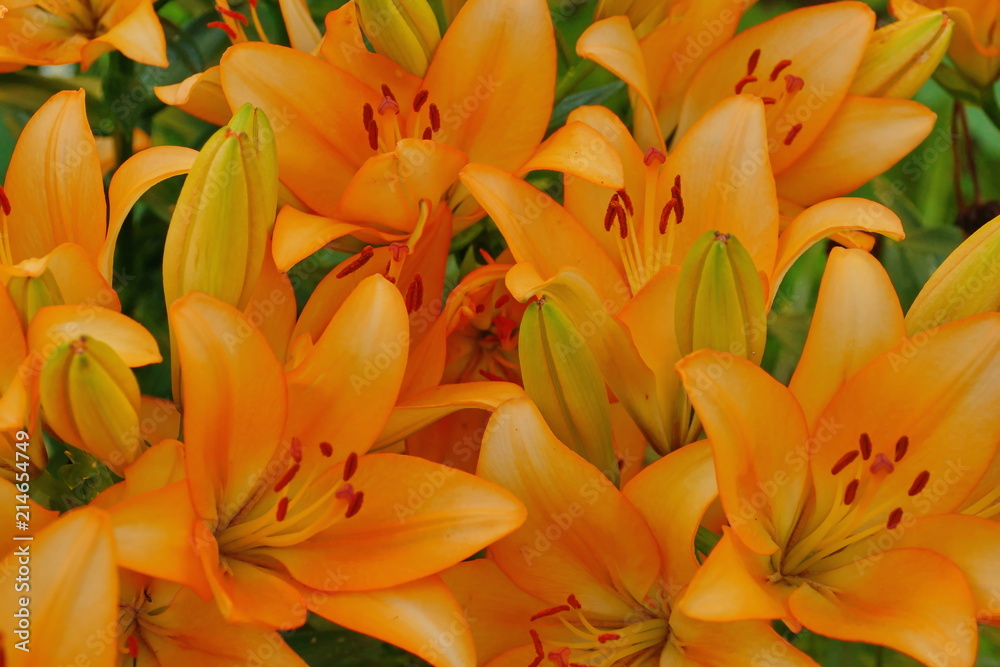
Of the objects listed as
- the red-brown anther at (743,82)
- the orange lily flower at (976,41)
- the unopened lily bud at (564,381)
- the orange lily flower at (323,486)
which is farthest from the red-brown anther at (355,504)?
the orange lily flower at (976,41)

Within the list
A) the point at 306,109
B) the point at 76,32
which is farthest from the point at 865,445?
the point at 76,32

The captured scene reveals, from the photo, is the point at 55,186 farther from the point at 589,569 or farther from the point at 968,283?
the point at 968,283

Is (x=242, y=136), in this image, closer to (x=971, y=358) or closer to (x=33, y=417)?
(x=33, y=417)

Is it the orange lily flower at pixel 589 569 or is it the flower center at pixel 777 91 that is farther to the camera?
the flower center at pixel 777 91

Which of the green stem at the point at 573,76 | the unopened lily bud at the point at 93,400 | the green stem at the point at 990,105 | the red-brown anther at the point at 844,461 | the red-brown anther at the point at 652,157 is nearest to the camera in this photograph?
the unopened lily bud at the point at 93,400

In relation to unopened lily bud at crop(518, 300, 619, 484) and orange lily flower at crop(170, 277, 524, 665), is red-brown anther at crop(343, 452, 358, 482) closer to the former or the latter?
orange lily flower at crop(170, 277, 524, 665)

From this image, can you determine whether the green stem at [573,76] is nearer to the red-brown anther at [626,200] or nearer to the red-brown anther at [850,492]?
the red-brown anther at [626,200]

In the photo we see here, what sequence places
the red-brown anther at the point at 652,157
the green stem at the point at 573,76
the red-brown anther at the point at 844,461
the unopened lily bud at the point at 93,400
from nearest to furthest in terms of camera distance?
the unopened lily bud at the point at 93,400 → the red-brown anther at the point at 844,461 → the red-brown anther at the point at 652,157 → the green stem at the point at 573,76
